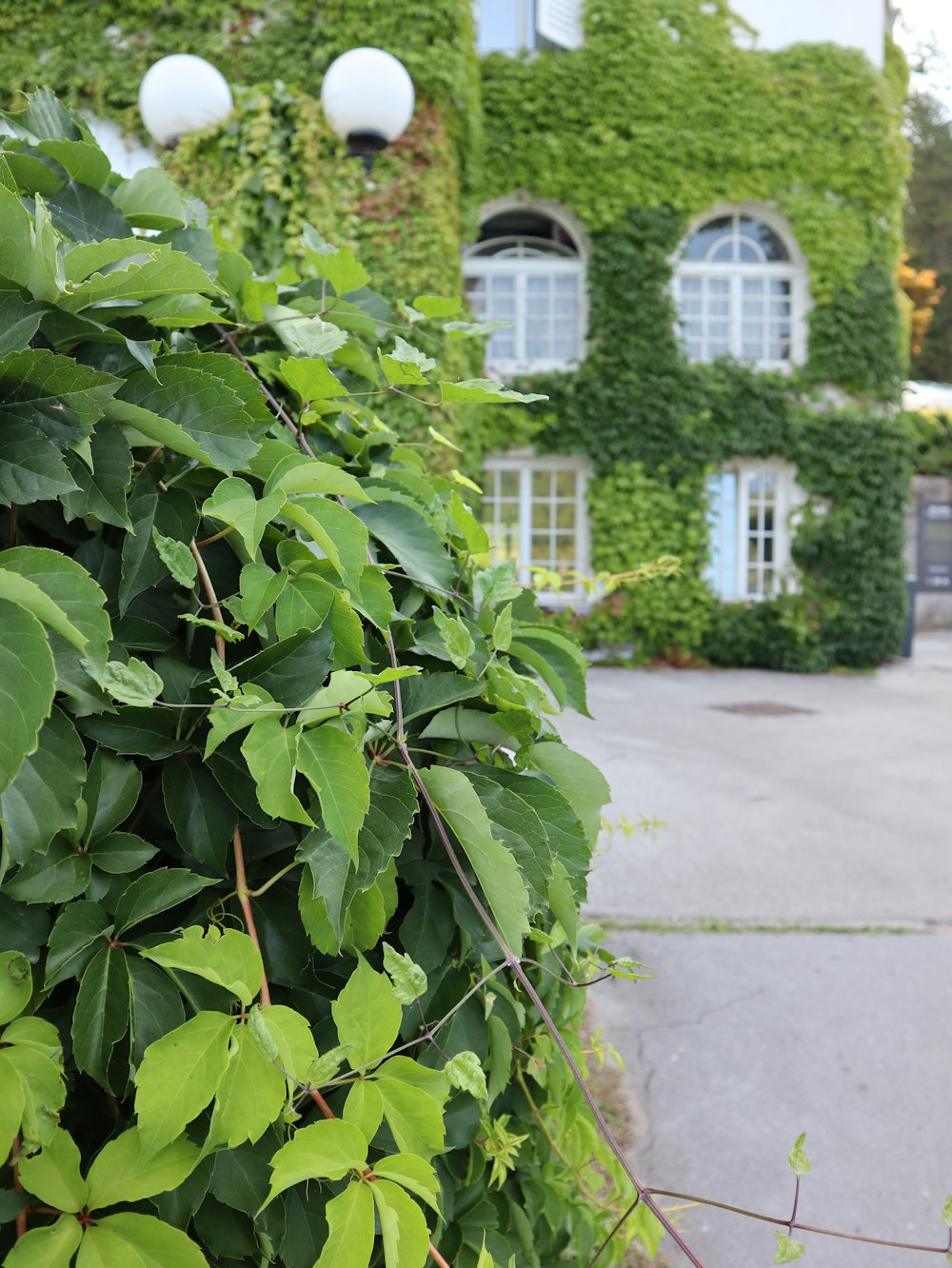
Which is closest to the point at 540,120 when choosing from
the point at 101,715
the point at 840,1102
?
the point at 840,1102

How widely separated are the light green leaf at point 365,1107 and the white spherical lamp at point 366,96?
6.07 meters

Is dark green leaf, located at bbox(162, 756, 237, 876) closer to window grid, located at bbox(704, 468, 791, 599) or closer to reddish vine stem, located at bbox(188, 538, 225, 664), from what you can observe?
reddish vine stem, located at bbox(188, 538, 225, 664)

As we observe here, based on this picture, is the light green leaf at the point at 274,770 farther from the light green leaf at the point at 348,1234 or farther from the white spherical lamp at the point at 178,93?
the white spherical lamp at the point at 178,93

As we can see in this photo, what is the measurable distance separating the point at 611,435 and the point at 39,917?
37.7 ft

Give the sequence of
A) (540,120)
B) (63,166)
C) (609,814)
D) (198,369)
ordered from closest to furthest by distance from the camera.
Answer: (198,369) < (63,166) < (609,814) < (540,120)

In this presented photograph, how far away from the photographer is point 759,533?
12.4 metres

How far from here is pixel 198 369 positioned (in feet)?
2.54

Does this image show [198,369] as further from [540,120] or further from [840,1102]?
[540,120]

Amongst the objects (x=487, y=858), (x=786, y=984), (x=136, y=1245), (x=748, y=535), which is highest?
(x=748, y=535)

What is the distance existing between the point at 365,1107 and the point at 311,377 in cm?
60

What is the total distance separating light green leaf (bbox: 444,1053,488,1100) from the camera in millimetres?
669

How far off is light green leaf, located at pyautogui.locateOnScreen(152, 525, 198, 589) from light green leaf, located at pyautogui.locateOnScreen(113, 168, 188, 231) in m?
0.40

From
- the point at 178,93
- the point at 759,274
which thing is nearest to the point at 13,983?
the point at 178,93

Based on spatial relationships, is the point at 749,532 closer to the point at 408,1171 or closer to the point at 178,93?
the point at 178,93
